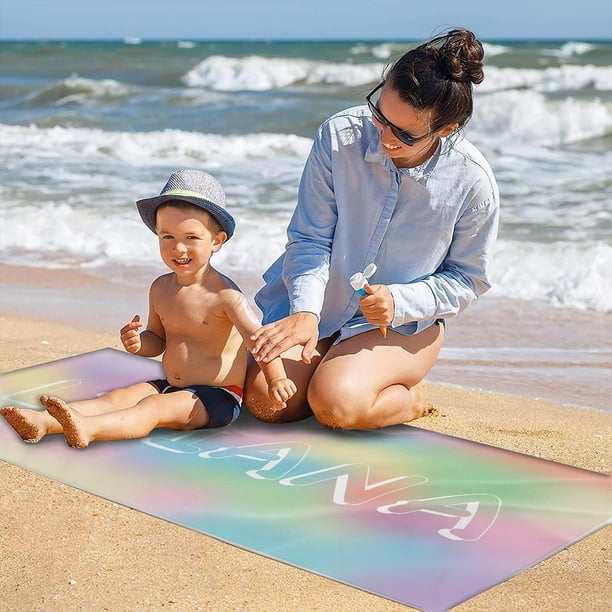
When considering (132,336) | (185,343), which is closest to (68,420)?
(132,336)

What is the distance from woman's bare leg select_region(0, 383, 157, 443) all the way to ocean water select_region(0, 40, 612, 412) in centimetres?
142

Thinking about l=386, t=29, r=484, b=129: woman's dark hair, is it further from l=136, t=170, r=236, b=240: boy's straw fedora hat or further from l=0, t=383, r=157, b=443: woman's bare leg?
l=0, t=383, r=157, b=443: woman's bare leg

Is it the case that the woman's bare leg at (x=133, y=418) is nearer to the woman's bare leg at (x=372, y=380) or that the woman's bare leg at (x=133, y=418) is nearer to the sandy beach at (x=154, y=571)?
the sandy beach at (x=154, y=571)

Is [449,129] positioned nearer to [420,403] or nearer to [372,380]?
[372,380]

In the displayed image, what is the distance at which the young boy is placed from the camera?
3180 millimetres

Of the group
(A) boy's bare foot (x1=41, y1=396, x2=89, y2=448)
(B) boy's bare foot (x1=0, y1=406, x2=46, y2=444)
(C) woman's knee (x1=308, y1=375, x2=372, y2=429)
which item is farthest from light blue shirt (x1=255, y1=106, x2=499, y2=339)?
(B) boy's bare foot (x1=0, y1=406, x2=46, y2=444)

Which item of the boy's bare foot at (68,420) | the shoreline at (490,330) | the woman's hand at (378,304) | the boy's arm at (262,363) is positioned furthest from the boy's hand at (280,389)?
the shoreline at (490,330)

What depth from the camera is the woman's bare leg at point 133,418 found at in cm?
307

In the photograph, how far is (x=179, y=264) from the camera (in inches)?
131

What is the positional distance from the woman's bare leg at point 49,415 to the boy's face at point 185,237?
45 centimetres

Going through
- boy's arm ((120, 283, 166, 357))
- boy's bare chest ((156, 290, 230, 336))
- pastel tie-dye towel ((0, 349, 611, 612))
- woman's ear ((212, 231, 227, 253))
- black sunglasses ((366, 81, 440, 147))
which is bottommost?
pastel tie-dye towel ((0, 349, 611, 612))

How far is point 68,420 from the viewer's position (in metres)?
3.05

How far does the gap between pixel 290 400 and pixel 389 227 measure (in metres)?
0.68

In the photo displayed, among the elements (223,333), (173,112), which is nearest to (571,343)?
(223,333)
